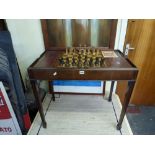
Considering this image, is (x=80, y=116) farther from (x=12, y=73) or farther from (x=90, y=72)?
(x=12, y=73)

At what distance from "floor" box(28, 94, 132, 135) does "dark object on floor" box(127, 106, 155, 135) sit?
1.12 ft

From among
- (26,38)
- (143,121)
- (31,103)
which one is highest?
(26,38)

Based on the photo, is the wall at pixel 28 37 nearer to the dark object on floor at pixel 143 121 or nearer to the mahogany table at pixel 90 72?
the mahogany table at pixel 90 72

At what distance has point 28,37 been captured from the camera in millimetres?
1478

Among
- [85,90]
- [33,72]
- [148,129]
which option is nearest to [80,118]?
[85,90]

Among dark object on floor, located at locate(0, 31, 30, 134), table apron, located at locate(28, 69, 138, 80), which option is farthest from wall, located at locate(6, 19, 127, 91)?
table apron, located at locate(28, 69, 138, 80)

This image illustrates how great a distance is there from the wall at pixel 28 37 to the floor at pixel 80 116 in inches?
24.5

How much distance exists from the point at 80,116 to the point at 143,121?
0.91m

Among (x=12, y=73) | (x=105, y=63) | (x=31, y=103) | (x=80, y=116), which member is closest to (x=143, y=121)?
(x=80, y=116)

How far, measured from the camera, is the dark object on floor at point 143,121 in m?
1.58

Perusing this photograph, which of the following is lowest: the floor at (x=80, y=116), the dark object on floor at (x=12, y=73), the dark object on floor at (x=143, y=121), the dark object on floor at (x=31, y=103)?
the dark object on floor at (x=143, y=121)

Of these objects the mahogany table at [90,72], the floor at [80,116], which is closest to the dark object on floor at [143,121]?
the floor at [80,116]

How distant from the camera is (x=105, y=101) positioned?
169cm
